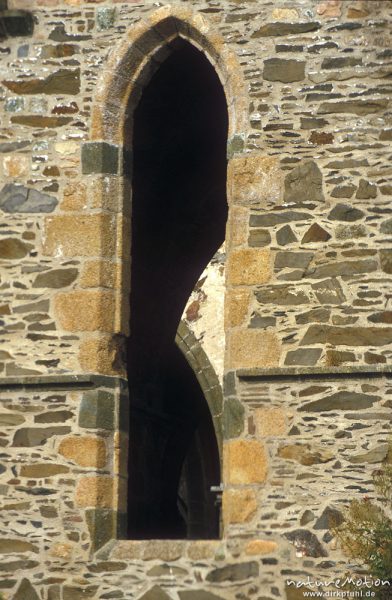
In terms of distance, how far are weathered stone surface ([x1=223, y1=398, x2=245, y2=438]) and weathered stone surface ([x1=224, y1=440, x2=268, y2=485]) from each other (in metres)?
0.07

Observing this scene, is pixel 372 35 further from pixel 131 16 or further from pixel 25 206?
pixel 25 206

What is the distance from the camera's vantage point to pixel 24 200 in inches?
428

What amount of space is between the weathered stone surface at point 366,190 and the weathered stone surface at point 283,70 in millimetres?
833

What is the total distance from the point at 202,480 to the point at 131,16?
8533 millimetres

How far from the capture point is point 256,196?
10.6m

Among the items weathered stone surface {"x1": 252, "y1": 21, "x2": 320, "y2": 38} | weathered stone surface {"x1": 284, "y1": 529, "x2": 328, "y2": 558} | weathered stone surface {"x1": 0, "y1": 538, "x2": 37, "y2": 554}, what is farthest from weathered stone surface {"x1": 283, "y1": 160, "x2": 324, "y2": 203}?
weathered stone surface {"x1": 0, "y1": 538, "x2": 37, "y2": 554}

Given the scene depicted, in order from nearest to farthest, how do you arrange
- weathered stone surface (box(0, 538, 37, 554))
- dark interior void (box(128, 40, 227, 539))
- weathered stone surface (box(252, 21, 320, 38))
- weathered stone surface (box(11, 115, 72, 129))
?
weathered stone surface (box(0, 538, 37, 554))
weathered stone surface (box(252, 21, 320, 38))
weathered stone surface (box(11, 115, 72, 129))
dark interior void (box(128, 40, 227, 539))

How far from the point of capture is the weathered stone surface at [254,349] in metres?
→ 10.3

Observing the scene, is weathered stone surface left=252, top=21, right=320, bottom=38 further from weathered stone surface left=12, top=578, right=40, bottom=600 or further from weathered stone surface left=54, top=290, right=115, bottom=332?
weathered stone surface left=12, top=578, right=40, bottom=600

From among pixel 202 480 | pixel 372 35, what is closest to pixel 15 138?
pixel 372 35

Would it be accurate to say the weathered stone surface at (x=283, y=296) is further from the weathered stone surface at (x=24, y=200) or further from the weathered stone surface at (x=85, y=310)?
the weathered stone surface at (x=24, y=200)

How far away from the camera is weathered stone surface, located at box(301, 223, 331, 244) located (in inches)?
412

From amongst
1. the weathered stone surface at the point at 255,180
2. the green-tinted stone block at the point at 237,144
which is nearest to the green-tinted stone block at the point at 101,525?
the weathered stone surface at the point at 255,180

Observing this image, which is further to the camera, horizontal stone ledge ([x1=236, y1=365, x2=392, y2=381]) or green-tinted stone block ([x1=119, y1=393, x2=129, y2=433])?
green-tinted stone block ([x1=119, y1=393, x2=129, y2=433])
